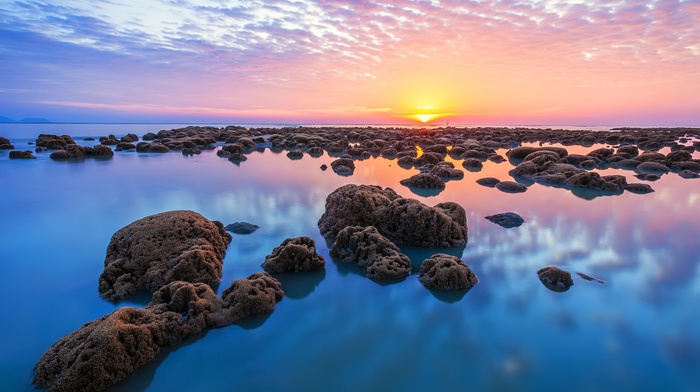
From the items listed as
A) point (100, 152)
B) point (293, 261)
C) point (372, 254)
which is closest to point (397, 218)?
point (372, 254)

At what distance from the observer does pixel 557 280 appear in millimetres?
6082

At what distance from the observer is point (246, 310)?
5.07 meters

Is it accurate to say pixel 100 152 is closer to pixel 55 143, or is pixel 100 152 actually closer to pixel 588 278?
pixel 55 143

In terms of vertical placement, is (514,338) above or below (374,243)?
below

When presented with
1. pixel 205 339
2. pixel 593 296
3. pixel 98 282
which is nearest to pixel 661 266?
pixel 593 296

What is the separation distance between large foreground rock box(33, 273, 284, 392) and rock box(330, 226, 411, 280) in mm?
1957

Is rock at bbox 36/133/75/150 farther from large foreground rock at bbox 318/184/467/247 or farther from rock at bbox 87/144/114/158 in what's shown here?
large foreground rock at bbox 318/184/467/247

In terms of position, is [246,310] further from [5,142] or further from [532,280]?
[5,142]

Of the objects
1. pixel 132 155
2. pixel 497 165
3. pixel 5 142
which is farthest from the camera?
pixel 5 142

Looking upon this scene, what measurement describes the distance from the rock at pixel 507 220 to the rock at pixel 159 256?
727 centimetres

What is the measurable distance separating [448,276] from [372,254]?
1.58 meters

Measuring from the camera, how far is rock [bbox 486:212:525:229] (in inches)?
373

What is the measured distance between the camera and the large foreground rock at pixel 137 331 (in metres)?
3.63

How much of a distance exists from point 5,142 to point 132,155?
1406 centimetres
